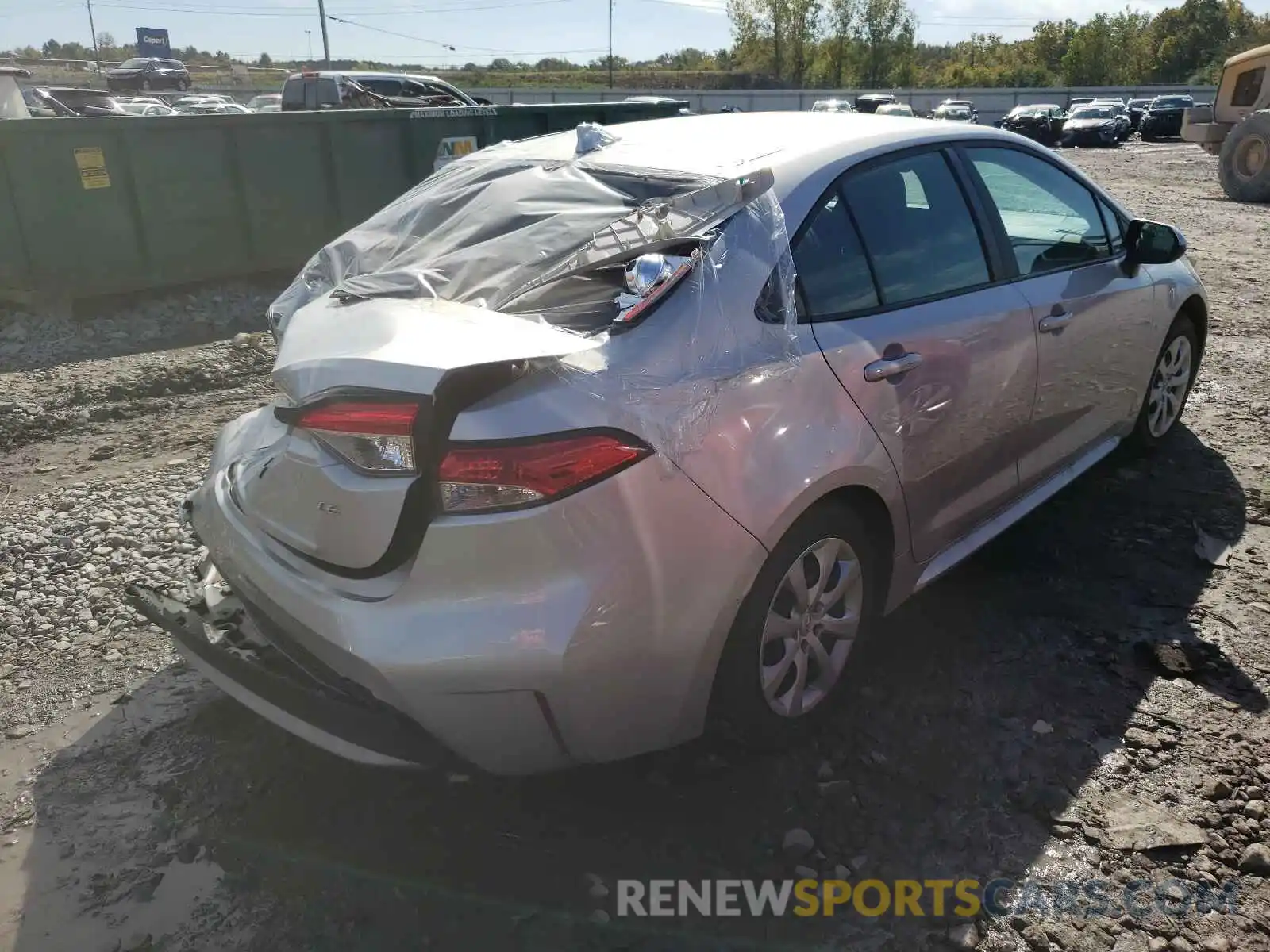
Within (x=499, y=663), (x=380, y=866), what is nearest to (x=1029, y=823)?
(x=499, y=663)

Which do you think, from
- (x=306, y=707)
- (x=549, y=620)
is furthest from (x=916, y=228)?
(x=306, y=707)

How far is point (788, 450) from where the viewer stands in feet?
8.10

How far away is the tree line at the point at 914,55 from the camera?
241 feet

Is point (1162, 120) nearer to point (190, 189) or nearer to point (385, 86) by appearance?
point (385, 86)

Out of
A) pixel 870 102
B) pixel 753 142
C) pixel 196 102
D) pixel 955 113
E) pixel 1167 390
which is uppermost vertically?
pixel 753 142

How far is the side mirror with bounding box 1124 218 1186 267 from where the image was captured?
13.4ft

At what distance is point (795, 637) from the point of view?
8.91 ft

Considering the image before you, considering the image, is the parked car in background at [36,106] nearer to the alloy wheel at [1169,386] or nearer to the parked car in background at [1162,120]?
the alloy wheel at [1169,386]

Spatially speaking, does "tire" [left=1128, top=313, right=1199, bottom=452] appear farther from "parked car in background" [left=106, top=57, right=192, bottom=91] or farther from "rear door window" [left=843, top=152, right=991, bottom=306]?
"parked car in background" [left=106, top=57, right=192, bottom=91]

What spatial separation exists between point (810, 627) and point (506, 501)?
1061 millimetres

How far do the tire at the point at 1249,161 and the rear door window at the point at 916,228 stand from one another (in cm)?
1619

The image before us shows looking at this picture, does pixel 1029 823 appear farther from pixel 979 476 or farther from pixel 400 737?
pixel 400 737

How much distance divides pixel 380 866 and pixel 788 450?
4.70 feet

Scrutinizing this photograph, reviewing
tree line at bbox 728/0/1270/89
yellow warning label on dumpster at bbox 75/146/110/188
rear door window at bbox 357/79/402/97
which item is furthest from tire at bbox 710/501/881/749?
tree line at bbox 728/0/1270/89
